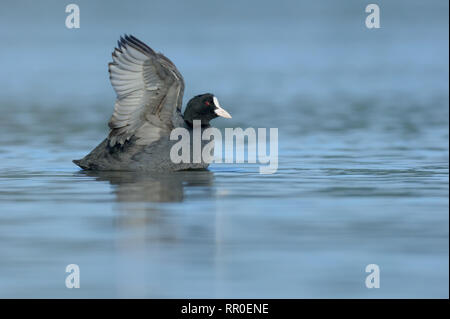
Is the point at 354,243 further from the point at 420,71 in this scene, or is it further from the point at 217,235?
A: the point at 420,71

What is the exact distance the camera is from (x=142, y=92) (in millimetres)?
13367

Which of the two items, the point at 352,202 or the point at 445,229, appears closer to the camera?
the point at 445,229

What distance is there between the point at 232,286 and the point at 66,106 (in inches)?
790

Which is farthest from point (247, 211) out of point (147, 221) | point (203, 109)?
point (203, 109)

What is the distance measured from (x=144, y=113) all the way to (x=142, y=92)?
38 cm

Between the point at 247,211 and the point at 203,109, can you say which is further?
the point at 203,109

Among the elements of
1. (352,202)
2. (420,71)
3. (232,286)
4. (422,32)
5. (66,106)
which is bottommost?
(232,286)

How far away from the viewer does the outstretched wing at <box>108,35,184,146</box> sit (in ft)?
42.6

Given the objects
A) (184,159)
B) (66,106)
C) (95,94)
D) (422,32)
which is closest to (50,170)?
(184,159)

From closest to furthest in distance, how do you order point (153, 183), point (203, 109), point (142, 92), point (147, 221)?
1. point (147, 221)
2. point (153, 183)
3. point (142, 92)
4. point (203, 109)

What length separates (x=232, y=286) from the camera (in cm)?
764

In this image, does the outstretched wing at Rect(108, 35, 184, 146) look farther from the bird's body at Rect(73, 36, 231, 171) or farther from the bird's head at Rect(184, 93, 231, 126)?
the bird's head at Rect(184, 93, 231, 126)

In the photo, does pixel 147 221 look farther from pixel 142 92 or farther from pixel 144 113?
pixel 144 113

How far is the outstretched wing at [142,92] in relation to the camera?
1298 cm
